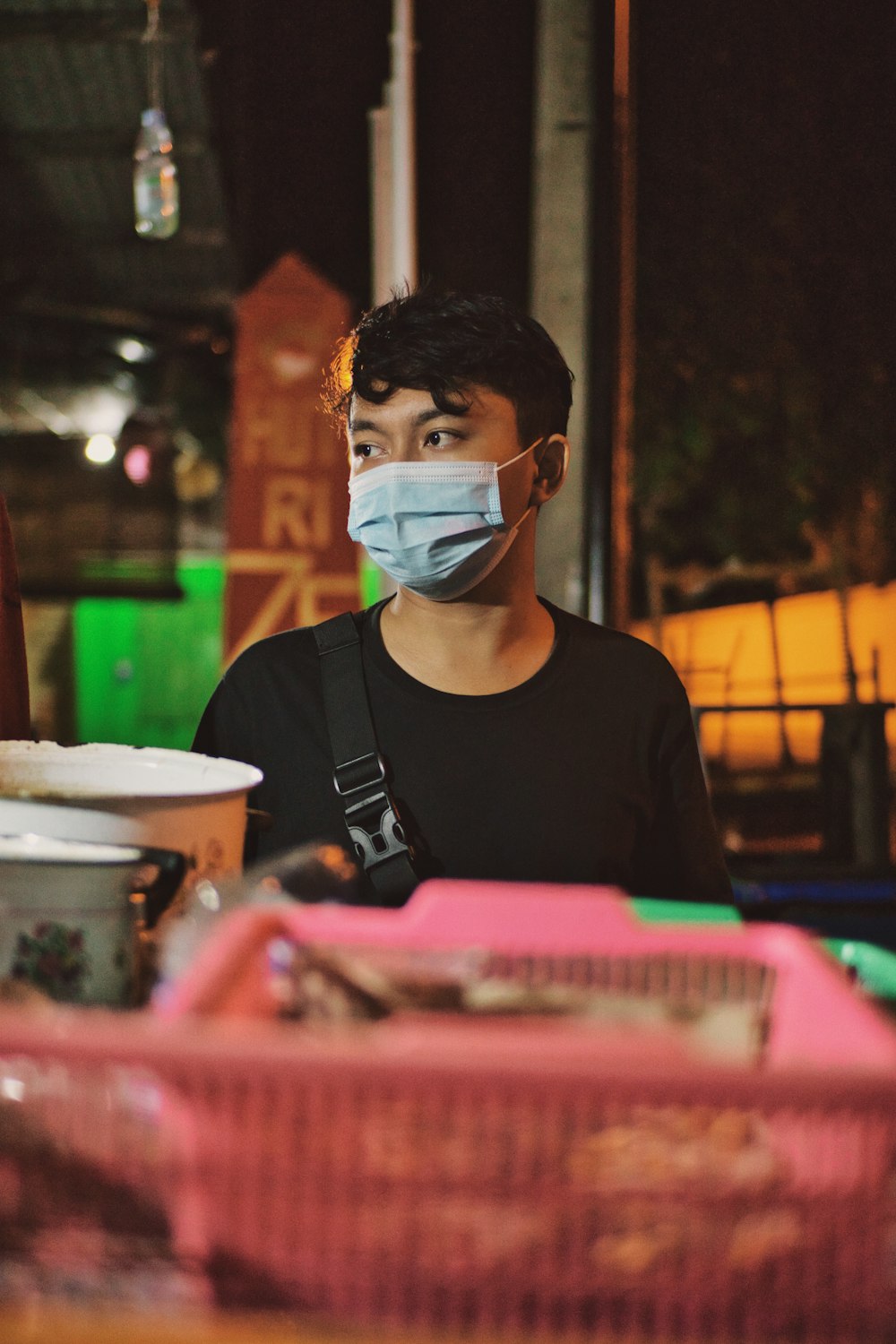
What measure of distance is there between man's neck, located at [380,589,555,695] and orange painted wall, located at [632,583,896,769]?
4966 mm

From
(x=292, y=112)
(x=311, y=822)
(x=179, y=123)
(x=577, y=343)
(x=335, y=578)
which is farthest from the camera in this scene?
(x=179, y=123)

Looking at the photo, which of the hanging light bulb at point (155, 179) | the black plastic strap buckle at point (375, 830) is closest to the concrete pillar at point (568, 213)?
the hanging light bulb at point (155, 179)

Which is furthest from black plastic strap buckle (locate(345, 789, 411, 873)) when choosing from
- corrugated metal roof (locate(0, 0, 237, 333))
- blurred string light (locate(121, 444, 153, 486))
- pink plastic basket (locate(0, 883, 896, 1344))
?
blurred string light (locate(121, 444, 153, 486))

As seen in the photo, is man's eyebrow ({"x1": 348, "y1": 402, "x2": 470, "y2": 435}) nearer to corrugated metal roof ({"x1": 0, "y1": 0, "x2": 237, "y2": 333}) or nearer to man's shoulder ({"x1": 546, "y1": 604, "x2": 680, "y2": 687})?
man's shoulder ({"x1": 546, "y1": 604, "x2": 680, "y2": 687})

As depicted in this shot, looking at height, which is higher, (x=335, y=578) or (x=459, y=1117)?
(x=335, y=578)

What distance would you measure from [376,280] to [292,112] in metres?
2.42

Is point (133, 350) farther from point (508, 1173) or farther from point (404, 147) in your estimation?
point (508, 1173)

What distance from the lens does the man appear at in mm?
1705

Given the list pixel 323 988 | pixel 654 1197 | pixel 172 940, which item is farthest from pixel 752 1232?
pixel 172 940

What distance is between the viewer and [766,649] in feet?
26.8

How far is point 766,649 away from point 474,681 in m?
6.81

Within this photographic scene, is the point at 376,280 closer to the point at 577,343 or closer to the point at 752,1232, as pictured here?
the point at 577,343

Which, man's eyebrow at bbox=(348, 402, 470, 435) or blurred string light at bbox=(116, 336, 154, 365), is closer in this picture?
man's eyebrow at bbox=(348, 402, 470, 435)

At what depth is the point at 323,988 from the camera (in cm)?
71
